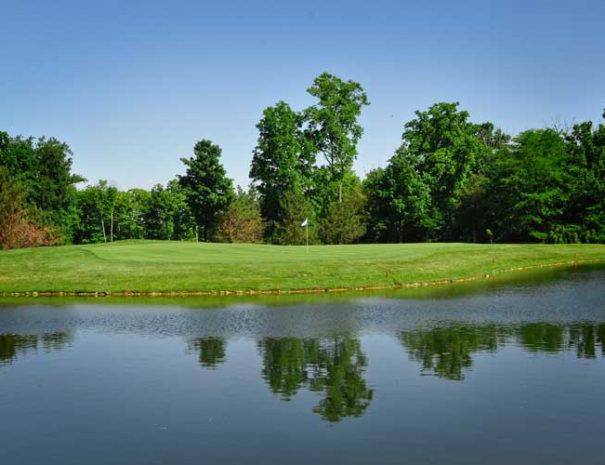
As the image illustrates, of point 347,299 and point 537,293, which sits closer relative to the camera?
point 347,299

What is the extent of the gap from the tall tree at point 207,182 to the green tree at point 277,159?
4549 millimetres

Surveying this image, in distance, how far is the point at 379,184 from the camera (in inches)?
3506

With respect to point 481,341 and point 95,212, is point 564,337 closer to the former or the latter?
point 481,341

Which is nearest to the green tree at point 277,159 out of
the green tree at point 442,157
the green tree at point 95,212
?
the green tree at point 442,157

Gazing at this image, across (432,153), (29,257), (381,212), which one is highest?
(432,153)

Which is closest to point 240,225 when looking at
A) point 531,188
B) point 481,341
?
point 531,188

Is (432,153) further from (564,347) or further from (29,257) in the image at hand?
(564,347)

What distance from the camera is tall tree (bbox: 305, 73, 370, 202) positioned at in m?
87.9

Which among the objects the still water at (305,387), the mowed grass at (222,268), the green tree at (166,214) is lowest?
the still water at (305,387)

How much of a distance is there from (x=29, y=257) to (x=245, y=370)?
29802 mm

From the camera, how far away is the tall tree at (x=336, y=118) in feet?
288

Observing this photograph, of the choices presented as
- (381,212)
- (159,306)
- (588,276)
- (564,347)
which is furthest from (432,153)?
(564,347)

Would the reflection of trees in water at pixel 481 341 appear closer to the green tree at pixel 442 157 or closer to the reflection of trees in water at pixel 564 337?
the reflection of trees in water at pixel 564 337

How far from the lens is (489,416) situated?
13141 mm
